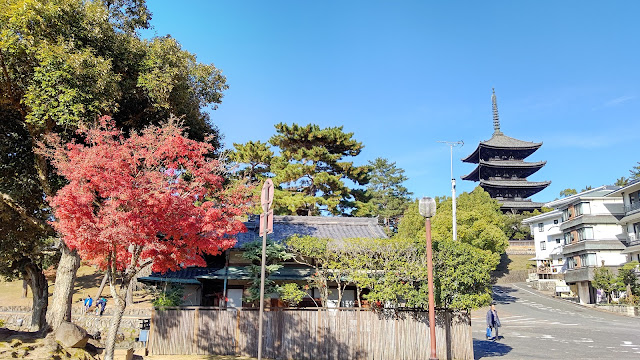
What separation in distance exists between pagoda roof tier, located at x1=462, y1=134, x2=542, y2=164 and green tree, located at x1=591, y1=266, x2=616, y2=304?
3796cm

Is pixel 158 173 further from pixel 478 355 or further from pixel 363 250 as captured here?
pixel 478 355

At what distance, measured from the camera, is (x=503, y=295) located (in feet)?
143

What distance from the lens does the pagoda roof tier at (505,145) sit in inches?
2852

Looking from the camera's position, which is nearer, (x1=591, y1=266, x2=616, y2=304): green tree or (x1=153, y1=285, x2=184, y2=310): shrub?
(x1=153, y1=285, x2=184, y2=310): shrub

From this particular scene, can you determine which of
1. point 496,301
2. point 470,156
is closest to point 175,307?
point 496,301

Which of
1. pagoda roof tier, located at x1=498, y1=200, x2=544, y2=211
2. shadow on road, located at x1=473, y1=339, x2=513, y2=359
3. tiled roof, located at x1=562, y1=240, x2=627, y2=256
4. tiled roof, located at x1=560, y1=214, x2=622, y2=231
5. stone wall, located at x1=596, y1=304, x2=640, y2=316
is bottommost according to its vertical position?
stone wall, located at x1=596, y1=304, x2=640, y2=316

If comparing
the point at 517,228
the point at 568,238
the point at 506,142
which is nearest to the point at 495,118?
the point at 506,142

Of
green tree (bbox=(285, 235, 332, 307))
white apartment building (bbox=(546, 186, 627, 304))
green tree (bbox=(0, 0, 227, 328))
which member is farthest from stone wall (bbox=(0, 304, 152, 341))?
white apartment building (bbox=(546, 186, 627, 304))

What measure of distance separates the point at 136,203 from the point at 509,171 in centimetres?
7308

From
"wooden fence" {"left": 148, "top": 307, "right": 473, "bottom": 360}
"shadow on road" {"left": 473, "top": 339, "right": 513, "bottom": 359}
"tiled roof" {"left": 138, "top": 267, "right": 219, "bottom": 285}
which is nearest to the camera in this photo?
"wooden fence" {"left": 148, "top": 307, "right": 473, "bottom": 360}

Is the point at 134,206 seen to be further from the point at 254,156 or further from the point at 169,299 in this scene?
the point at 254,156

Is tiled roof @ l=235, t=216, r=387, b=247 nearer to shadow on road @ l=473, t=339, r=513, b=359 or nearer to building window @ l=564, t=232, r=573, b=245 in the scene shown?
shadow on road @ l=473, t=339, r=513, b=359

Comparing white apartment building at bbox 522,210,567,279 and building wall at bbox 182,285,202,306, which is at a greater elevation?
white apartment building at bbox 522,210,567,279

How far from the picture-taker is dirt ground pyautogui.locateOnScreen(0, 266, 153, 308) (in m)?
35.9
